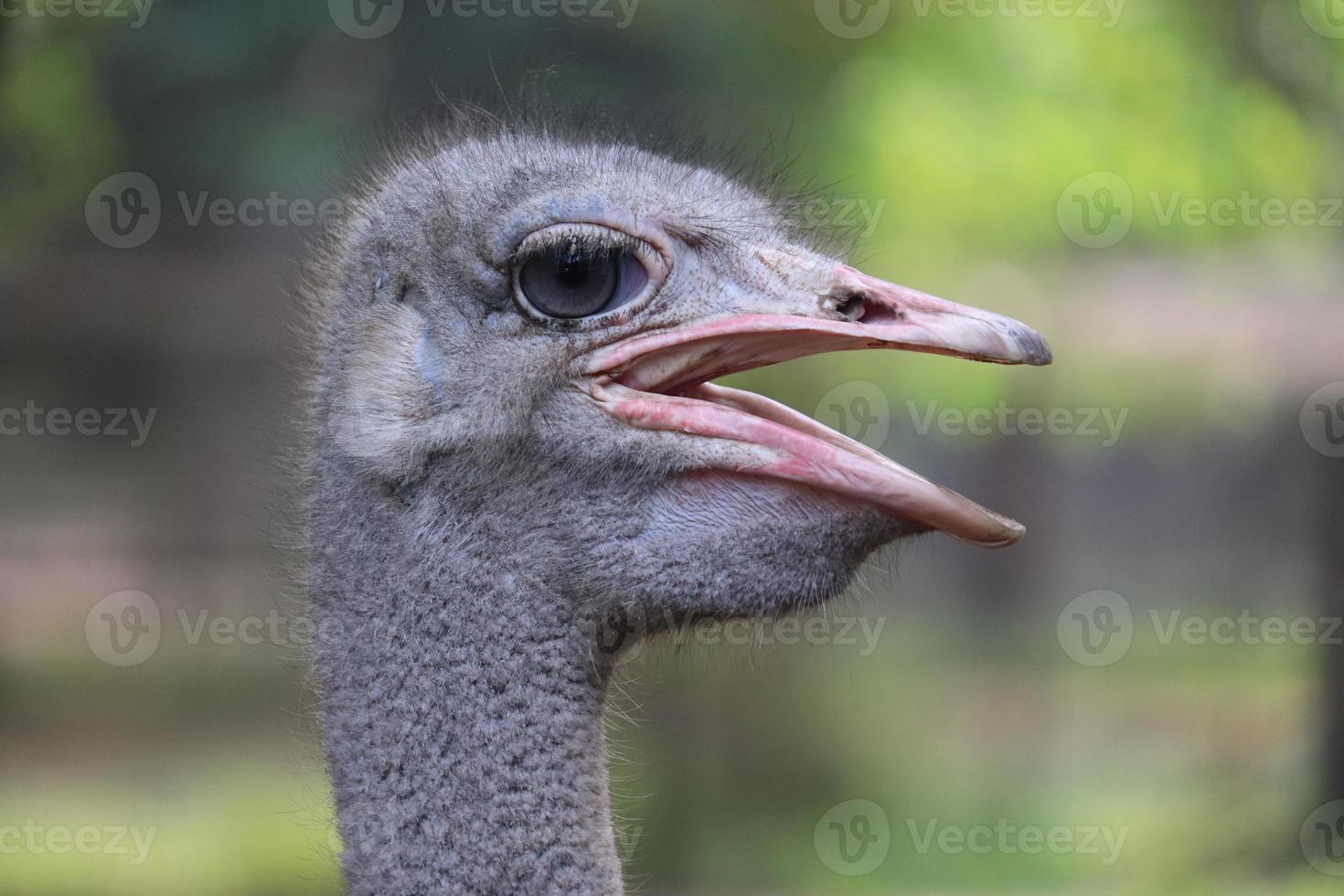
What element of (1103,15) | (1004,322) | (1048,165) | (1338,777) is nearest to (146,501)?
(1048,165)

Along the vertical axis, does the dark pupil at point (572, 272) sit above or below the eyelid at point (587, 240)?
below

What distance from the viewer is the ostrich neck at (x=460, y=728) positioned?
1.84 meters

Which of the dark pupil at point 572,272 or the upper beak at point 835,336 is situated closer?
the upper beak at point 835,336

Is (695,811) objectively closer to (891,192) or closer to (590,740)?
(891,192)

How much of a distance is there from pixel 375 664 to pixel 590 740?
303 millimetres

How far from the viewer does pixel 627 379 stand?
1917mm

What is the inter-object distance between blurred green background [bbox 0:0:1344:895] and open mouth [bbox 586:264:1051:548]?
123cm

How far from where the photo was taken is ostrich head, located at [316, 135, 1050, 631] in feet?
5.98

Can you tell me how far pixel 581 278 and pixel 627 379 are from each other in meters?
A: 0.15

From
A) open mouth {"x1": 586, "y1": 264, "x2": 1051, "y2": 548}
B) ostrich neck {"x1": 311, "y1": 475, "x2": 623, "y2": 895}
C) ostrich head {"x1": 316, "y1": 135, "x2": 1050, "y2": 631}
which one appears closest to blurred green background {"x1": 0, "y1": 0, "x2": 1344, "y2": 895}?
ostrich neck {"x1": 311, "y1": 475, "x2": 623, "y2": 895}

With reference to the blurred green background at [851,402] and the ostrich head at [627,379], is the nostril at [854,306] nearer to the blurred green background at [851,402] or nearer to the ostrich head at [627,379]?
the ostrich head at [627,379]

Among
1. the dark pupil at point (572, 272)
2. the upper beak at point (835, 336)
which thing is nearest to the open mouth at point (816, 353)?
the upper beak at point (835, 336)

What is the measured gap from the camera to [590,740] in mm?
1929

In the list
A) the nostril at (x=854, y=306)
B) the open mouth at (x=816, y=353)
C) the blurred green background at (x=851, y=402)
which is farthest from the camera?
the blurred green background at (x=851, y=402)
